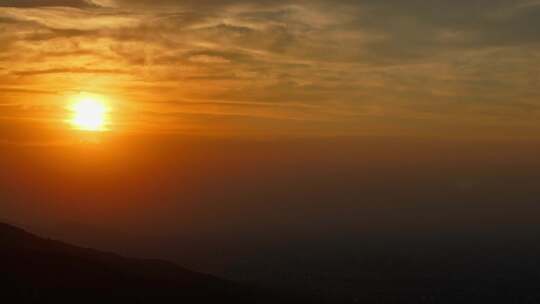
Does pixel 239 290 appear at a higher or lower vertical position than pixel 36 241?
lower

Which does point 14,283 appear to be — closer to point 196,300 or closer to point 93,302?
point 93,302

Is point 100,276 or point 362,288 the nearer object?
point 100,276

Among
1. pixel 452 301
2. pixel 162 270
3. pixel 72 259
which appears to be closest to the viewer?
pixel 72 259

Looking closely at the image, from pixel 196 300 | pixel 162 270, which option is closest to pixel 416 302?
pixel 162 270

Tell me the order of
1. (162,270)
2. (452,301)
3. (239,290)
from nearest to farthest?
(239,290), (162,270), (452,301)

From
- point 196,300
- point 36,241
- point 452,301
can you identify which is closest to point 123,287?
point 196,300

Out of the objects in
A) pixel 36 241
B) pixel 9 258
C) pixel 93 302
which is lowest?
pixel 93 302

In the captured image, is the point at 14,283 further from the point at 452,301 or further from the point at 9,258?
the point at 452,301
